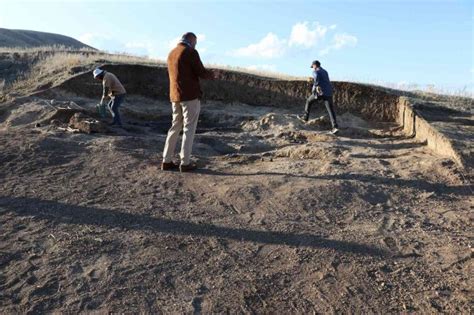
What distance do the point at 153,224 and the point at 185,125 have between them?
1977 mm

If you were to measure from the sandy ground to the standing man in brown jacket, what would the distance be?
0.46 meters

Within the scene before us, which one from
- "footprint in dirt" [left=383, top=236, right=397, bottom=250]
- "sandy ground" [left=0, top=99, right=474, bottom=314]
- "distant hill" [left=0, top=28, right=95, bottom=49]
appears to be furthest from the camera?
"distant hill" [left=0, top=28, right=95, bottom=49]

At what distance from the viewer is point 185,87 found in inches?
253

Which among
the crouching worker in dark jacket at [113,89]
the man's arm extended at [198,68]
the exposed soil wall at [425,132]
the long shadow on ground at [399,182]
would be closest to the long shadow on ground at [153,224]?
the long shadow on ground at [399,182]

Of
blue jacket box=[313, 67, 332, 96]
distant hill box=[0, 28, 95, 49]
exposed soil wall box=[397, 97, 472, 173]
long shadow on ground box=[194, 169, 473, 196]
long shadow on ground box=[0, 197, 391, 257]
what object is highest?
distant hill box=[0, 28, 95, 49]

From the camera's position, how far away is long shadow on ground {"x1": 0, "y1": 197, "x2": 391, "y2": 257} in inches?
177

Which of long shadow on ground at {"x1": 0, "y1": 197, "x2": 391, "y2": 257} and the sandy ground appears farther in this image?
long shadow on ground at {"x1": 0, "y1": 197, "x2": 391, "y2": 257}

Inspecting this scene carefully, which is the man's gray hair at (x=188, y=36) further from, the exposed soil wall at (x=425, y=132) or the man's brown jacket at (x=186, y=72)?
the exposed soil wall at (x=425, y=132)

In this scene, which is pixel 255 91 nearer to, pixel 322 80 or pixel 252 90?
pixel 252 90

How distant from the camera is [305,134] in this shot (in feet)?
32.7

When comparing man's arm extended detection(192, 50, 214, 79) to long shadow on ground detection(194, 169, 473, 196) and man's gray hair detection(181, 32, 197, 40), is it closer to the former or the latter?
→ man's gray hair detection(181, 32, 197, 40)

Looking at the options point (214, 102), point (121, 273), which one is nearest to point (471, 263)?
point (121, 273)

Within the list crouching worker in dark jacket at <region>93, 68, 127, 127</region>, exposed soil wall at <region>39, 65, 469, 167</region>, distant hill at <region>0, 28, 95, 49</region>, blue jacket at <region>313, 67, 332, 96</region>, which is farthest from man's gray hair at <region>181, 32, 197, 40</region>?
distant hill at <region>0, 28, 95, 49</region>

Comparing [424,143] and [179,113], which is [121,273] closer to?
[179,113]
